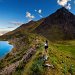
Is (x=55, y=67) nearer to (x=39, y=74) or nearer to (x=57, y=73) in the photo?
(x=57, y=73)

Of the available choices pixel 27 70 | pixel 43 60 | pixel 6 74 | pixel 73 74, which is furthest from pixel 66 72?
pixel 6 74

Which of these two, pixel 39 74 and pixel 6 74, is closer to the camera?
pixel 39 74

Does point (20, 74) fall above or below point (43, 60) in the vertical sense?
below

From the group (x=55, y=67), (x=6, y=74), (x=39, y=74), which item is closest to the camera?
(x=39, y=74)

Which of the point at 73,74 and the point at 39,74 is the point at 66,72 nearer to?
the point at 73,74

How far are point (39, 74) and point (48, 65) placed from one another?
2.79 meters

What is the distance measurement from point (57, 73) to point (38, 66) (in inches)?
139

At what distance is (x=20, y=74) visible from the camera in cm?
3650

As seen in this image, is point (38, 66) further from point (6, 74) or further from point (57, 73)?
point (6, 74)

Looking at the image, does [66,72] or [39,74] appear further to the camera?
[66,72]

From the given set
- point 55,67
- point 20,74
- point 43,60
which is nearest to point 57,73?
point 55,67

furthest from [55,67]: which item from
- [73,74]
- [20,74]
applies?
[20,74]

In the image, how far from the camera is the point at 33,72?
33438 mm

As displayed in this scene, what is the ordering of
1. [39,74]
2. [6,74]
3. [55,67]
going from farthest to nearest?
1. [6,74]
2. [55,67]
3. [39,74]
